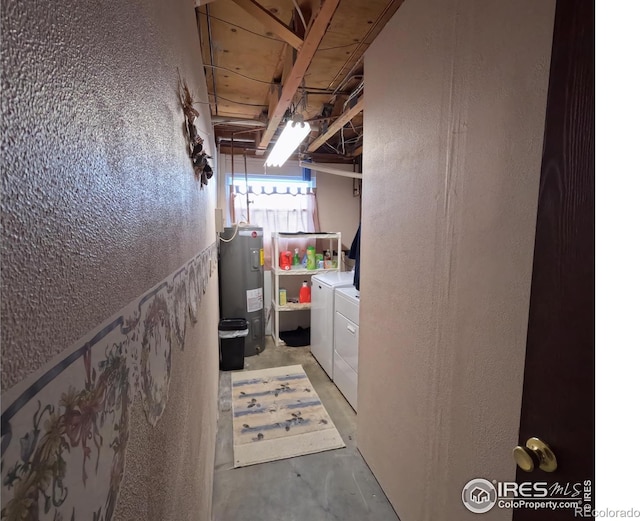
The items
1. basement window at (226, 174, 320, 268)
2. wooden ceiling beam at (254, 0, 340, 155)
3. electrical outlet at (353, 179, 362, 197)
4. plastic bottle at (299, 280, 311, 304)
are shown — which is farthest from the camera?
electrical outlet at (353, 179, 362, 197)

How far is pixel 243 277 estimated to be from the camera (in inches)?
138

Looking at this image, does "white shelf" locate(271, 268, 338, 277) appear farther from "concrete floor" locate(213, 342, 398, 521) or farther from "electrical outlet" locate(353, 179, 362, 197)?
"concrete floor" locate(213, 342, 398, 521)

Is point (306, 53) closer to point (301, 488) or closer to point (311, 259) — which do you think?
point (301, 488)

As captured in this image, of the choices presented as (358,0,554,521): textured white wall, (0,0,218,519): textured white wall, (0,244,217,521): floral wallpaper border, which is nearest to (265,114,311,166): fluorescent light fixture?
(358,0,554,521): textured white wall

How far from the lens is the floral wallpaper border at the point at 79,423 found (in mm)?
209

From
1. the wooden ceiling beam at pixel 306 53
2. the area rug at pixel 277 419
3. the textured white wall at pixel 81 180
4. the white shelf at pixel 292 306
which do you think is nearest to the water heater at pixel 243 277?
the white shelf at pixel 292 306

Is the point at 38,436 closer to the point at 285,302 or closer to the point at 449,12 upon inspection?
the point at 449,12

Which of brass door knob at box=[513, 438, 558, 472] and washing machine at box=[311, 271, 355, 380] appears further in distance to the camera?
washing machine at box=[311, 271, 355, 380]

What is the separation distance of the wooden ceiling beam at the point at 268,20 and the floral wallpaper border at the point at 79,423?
1493mm

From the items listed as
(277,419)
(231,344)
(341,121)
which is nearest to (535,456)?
(277,419)

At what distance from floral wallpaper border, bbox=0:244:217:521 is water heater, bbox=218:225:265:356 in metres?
3.01

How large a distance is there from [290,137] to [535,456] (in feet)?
7.54

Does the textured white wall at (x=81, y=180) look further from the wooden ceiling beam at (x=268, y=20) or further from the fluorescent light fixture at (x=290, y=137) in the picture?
the fluorescent light fixture at (x=290, y=137)

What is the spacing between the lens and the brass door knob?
0.70 meters
